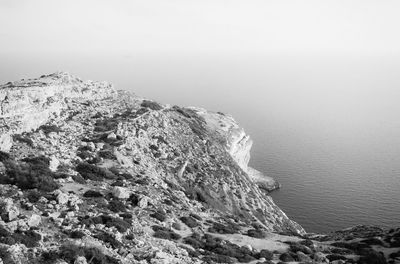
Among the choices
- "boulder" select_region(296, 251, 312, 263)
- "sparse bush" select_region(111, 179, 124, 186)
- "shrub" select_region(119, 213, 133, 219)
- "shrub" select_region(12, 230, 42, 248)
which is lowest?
"boulder" select_region(296, 251, 312, 263)

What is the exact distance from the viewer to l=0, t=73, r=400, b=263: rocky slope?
2469 centimetres

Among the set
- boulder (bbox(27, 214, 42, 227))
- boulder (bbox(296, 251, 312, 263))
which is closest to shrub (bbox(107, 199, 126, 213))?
boulder (bbox(27, 214, 42, 227))

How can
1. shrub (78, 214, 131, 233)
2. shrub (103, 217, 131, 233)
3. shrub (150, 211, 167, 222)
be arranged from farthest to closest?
shrub (150, 211, 167, 222), shrub (103, 217, 131, 233), shrub (78, 214, 131, 233)

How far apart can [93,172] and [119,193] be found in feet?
18.7

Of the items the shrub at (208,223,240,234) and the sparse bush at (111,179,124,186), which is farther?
the sparse bush at (111,179,124,186)

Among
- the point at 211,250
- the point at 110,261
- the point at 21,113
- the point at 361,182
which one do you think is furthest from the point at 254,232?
the point at 361,182

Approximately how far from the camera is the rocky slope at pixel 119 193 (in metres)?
24.7

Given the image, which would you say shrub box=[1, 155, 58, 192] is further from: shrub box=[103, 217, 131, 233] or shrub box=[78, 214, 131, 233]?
shrub box=[103, 217, 131, 233]

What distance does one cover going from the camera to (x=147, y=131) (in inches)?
2325

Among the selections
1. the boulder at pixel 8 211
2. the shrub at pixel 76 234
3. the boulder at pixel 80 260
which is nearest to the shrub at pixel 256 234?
the shrub at pixel 76 234

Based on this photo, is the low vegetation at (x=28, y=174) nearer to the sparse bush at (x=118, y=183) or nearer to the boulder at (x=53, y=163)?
the boulder at (x=53, y=163)

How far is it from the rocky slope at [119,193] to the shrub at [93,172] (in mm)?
103

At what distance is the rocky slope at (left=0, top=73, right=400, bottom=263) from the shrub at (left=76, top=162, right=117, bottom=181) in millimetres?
103

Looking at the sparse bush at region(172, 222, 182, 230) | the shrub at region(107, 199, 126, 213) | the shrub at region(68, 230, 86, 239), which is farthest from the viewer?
the sparse bush at region(172, 222, 182, 230)
